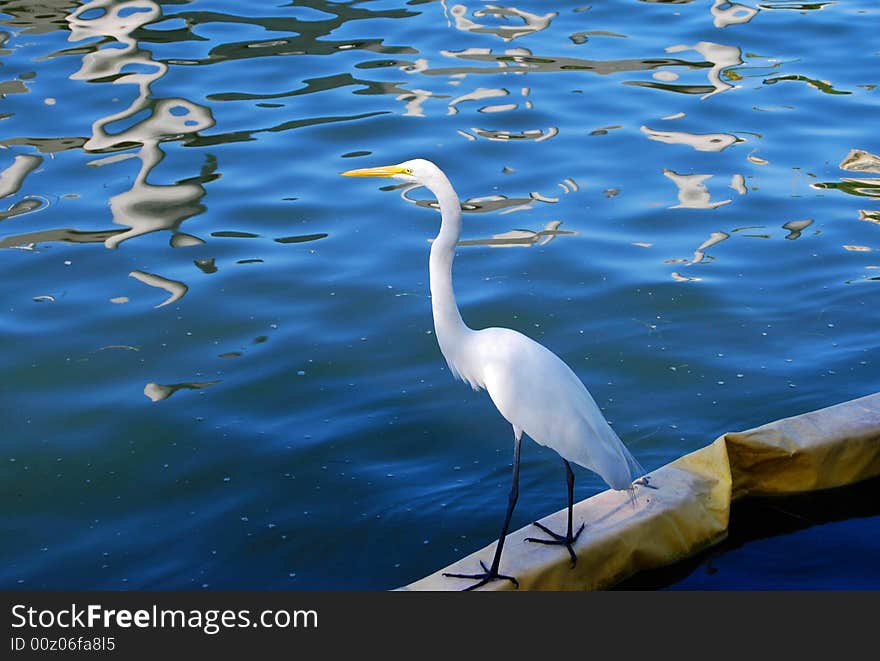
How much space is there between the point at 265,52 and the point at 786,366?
445 cm

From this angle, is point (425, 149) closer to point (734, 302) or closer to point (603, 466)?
point (734, 302)

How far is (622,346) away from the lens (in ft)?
15.3

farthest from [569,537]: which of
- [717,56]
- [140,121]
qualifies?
[717,56]

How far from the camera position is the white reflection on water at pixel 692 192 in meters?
5.83

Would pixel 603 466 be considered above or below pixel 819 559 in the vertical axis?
above

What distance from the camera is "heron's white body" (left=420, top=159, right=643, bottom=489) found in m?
3.25

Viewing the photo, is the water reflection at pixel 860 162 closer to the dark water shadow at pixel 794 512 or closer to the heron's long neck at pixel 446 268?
the dark water shadow at pixel 794 512

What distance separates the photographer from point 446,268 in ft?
10.7

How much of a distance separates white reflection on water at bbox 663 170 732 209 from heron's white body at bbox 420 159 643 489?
2742 millimetres

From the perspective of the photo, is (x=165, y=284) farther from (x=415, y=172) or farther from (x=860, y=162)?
(x=860, y=162)

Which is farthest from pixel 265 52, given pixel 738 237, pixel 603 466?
pixel 603 466

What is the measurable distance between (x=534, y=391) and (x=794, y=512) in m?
1.02

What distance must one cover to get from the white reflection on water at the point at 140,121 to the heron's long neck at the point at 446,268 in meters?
2.64

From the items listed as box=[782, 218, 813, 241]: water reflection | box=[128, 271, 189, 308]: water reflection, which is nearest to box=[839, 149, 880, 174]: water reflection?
box=[782, 218, 813, 241]: water reflection
